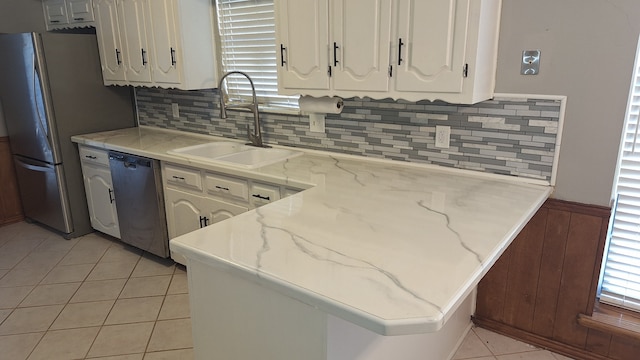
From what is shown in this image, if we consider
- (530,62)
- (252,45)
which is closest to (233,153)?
(252,45)

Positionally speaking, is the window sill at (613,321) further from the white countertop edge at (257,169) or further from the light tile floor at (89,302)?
the light tile floor at (89,302)

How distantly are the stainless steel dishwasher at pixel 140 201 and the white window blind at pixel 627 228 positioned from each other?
8.64 feet

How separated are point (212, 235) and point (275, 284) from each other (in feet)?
1.25

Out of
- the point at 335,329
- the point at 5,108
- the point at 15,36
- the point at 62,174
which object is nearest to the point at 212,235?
the point at 335,329

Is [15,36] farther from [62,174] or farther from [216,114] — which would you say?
[216,114]

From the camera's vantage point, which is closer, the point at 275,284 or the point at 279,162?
the point at 275,284

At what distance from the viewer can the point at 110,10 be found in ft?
10.8

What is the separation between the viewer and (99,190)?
136 inches

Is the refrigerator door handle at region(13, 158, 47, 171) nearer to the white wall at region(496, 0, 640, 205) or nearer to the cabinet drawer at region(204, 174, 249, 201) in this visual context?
the cabinet drawer at region(204, 174, 249, 201)

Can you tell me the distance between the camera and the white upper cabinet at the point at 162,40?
296 centimetres

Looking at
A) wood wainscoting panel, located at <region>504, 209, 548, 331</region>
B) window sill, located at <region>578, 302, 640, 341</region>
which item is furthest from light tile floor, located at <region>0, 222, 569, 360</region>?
window sill, located at <region>578, 302, 640, 341</region>

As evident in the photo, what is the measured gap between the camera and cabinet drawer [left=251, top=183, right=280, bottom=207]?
2301mm

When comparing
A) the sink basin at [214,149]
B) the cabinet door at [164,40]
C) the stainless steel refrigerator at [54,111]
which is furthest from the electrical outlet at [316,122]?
the stainless steel refrigerator at [54,111]

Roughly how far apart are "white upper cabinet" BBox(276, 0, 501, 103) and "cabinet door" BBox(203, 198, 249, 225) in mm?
809
